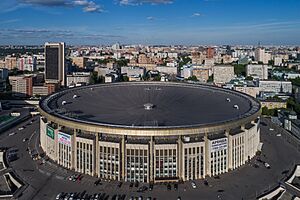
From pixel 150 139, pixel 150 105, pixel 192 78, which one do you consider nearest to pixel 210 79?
pixel 192 78

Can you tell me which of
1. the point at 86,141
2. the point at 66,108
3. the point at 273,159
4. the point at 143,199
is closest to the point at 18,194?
the point at 86,141

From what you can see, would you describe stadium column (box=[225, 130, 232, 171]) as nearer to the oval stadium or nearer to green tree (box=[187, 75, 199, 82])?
the oval stadium

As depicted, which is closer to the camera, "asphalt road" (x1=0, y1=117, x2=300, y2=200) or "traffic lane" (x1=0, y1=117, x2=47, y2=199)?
"asphalt road" (x1=0, y1=117, x2=300, y2=200)

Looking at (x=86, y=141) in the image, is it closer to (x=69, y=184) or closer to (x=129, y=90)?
(x=69, y=184)

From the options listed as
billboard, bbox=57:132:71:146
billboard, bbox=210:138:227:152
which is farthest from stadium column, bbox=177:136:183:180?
billboard, bbox=57:132:71:146

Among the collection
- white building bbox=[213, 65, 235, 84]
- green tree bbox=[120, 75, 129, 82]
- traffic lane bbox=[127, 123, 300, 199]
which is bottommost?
traffic lane bbox=[127, 123, 300, 199]
